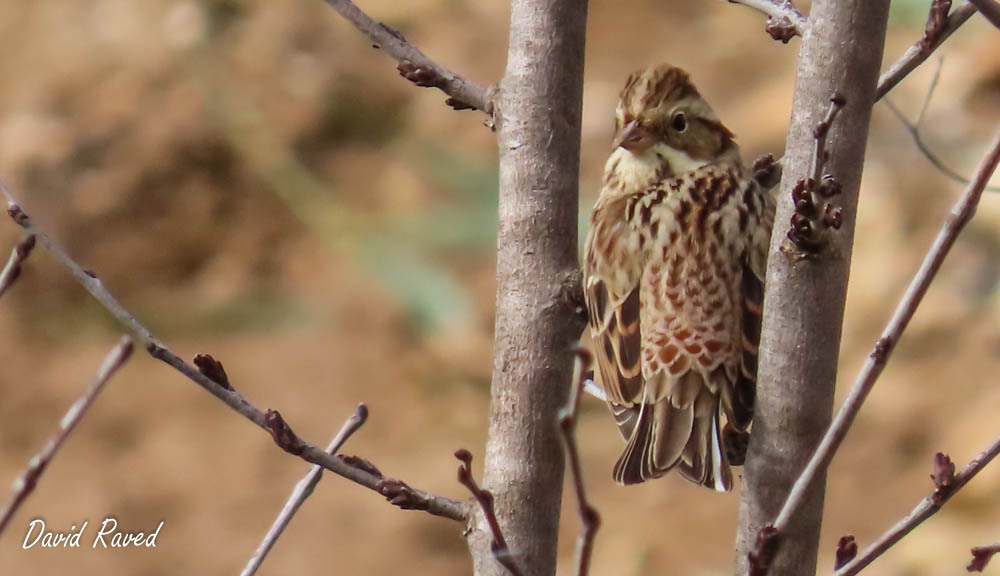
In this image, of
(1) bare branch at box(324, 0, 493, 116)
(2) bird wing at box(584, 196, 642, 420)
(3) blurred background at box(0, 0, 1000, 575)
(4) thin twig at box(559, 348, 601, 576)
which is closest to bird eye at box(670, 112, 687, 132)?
(2) bird wing at box(584, 196, 642, 420)

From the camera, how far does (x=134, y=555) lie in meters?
4.27

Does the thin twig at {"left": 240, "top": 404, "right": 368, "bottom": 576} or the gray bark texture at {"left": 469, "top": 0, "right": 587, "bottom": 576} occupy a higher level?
the gray bark texture at {"left": 469, "top": 0, "right": 587, "bottom": 576}

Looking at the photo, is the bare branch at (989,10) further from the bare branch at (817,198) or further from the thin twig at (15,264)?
the thin twig at (15,264)

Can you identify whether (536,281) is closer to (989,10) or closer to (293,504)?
(293,504)

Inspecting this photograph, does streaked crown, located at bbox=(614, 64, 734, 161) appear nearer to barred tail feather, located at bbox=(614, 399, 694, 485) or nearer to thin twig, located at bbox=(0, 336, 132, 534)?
barred tail feather, located at bbox=(614, 399, 694, 485)

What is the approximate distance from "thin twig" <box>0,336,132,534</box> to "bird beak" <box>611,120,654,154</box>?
107 centimetres

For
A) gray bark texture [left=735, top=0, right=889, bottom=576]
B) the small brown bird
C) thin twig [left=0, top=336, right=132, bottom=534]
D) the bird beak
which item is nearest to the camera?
thin twig [left=0, top=336, right=132, bottom=534]

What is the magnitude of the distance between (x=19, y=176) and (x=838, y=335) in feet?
14.6

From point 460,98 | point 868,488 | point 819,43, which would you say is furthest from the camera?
point 868,488

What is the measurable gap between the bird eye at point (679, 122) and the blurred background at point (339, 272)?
2275mm

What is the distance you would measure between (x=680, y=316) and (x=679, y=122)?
16.0 inches

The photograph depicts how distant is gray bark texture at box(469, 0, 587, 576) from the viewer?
144cm

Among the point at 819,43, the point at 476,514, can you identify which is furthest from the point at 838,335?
the point at 476,514

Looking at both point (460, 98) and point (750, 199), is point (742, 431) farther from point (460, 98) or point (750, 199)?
point (460, 98)
